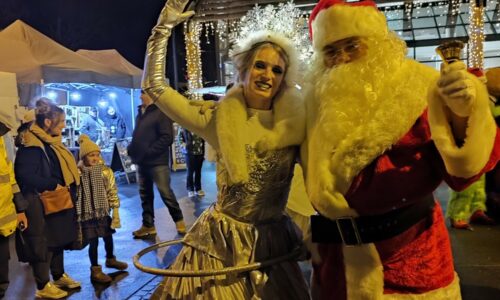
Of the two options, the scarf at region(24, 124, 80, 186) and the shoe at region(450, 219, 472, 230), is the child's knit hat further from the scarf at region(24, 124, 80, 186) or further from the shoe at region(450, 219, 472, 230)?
the shoe at region(450, 219, 472, 230)

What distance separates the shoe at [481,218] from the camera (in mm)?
6094

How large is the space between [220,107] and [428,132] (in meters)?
1.09

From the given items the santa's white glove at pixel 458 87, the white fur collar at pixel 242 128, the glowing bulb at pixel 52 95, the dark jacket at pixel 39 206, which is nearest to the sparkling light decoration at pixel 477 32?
the white fur collar at pixel 242 128

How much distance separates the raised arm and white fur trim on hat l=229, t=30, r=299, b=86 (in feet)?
1.33

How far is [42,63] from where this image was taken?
948cm

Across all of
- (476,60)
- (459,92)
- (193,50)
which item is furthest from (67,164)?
(476,60)

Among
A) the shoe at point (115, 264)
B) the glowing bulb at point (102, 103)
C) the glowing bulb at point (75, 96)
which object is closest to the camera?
the shoe at point (115, 264)

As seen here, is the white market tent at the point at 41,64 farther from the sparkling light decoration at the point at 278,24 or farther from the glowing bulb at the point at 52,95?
the sparkling light decoration at the point at 278,24

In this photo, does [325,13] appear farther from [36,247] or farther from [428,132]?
[36,247]

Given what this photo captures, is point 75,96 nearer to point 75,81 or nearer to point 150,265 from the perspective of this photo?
point 75,81

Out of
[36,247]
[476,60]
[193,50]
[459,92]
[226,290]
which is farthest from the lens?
[193,50]

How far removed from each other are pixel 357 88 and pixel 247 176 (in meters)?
0.78

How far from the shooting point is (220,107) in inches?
95.8

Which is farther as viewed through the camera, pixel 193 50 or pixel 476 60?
pixel 193 50
